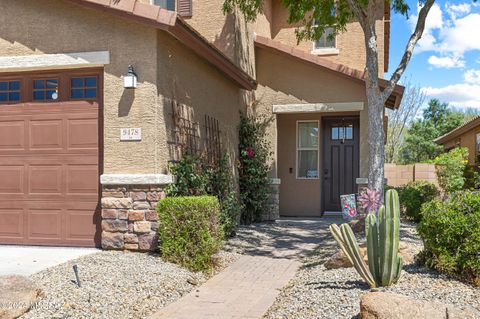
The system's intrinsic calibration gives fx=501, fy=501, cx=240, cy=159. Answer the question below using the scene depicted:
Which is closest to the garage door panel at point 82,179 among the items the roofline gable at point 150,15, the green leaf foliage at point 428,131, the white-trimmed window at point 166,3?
the roofline gable at point 150,15

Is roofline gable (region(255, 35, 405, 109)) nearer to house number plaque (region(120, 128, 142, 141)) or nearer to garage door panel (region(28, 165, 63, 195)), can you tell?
house number plaque (region(120, 128, 142, 141))

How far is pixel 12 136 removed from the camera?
840cm

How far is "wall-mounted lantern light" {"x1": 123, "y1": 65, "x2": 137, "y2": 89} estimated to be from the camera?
7.59 metres

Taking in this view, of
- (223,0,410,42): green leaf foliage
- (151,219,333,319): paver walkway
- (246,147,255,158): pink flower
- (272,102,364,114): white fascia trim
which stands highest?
(223,0,410,42): green leaf foliage

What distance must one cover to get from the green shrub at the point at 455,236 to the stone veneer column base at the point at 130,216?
388cm

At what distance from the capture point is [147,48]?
25.3 ft

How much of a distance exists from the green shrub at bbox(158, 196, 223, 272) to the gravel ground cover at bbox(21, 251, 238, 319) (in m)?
0.18

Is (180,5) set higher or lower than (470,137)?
higher

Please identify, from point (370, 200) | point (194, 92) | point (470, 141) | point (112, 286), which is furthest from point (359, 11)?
point (470, 141)

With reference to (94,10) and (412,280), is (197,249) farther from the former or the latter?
(94,10)

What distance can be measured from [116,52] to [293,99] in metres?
6.49

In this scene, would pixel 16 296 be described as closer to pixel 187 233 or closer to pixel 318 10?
pixel 187 233

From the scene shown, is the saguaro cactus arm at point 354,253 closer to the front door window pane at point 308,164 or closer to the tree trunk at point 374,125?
the tree trunk at point 374,125

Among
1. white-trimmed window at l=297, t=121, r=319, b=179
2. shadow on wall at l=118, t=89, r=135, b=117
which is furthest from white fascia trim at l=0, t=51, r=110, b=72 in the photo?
white-trimmed window at l=297, t=121, r=319, b=179
